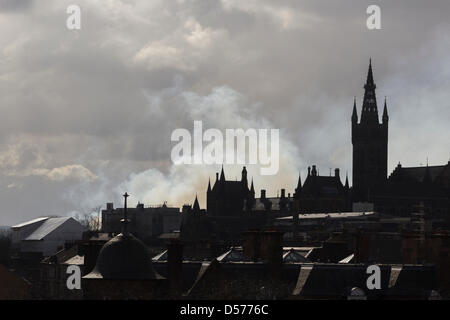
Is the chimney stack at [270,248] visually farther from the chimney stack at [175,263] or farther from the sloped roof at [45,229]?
the sloped roof at [45,229]

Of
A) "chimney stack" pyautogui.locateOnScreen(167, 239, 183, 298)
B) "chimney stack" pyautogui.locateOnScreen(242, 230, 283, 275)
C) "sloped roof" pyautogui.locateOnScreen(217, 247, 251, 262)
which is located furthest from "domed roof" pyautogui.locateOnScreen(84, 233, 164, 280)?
"sloped roof" pyautogui.locateOnScreen(217, 247, 251, 262)

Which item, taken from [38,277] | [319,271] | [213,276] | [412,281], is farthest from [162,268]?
[38,277]

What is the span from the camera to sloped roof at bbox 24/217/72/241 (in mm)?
181375

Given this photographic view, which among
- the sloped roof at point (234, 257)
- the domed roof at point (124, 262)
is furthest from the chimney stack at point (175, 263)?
the domed roof at point (124, 262)

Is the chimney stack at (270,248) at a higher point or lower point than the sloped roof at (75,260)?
higher

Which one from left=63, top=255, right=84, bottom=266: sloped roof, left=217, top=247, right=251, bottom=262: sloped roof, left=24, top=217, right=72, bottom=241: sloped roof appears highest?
left=24, top=217, right=72, bottom=241: sloped roof

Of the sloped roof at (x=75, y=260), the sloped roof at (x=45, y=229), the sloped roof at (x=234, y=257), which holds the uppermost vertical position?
the sloped roof at (x=45, y=229)

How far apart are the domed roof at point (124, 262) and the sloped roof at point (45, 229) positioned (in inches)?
4954

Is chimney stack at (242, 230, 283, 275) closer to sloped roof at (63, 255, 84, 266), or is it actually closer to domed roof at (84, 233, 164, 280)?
domed roof at (84, 233, 164, 280)

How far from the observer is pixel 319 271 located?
6994cm

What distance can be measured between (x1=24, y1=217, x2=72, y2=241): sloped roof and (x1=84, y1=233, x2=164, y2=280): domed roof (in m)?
126

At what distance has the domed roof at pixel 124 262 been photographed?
54250 mm
